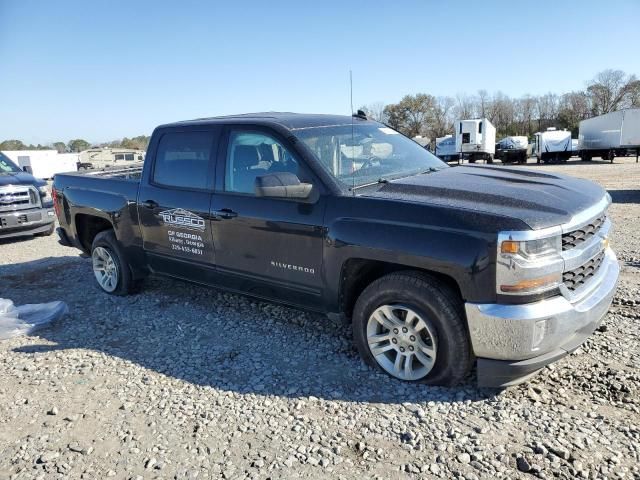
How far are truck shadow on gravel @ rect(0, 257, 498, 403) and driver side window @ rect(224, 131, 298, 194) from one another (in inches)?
52.4

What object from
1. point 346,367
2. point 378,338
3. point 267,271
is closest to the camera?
point 378,338

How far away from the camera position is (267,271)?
397cm

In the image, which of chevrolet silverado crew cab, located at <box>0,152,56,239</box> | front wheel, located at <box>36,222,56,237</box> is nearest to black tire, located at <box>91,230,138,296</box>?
chevrolet silverado crew cab, located at <box>0,152,56,239</box>

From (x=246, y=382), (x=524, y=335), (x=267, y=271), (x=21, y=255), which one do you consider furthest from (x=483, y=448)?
(x=21, y=255)

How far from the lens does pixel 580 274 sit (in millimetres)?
3113

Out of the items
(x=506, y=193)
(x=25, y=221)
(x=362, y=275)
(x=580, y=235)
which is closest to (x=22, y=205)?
(x=25, y=221)

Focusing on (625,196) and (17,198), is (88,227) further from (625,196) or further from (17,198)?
(625,196)

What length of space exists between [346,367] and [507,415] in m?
1.18

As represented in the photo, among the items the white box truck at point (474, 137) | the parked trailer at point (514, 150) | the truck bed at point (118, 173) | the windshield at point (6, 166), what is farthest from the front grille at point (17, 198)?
the parked trailer at point (514, 150)

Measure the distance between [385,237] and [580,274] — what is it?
4.16ft

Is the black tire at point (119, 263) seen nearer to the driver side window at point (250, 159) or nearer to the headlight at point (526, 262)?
the driver side window at point (250, 159)

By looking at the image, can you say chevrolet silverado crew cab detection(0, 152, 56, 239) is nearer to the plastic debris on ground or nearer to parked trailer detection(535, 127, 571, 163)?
the plastic debris on ground

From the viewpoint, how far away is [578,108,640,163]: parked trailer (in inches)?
1069

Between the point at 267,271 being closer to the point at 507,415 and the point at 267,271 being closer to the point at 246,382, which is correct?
the point at 246,382
